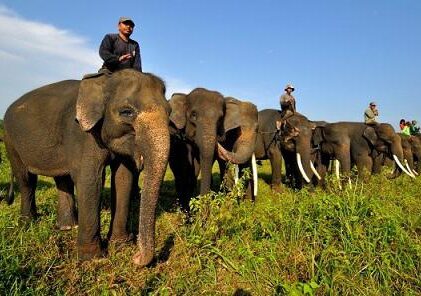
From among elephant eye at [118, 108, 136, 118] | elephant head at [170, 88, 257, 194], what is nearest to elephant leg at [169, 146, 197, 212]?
elephant head at [170, 88, 257, 194]

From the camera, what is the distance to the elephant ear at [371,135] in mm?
14477

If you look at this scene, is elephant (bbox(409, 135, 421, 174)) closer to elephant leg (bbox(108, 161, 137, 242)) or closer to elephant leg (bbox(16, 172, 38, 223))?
elephant leg (bbox(108, 161, 137, 242))

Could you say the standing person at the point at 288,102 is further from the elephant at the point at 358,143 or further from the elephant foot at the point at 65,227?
the elephant foot at the point at 65,227

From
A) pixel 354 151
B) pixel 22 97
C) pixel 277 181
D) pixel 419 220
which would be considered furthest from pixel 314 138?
pixel 22 97

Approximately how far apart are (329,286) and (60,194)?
13.4 feet

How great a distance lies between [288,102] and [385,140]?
13.7 feet

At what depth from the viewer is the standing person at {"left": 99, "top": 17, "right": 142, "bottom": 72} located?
5532 mm

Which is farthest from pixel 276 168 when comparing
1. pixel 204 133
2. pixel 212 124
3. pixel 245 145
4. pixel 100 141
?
pixel 100 141

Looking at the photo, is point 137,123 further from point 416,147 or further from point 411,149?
point 416,147

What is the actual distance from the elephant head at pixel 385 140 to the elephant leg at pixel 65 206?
1130 centimetres

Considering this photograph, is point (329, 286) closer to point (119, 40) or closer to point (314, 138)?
point (119, 40)

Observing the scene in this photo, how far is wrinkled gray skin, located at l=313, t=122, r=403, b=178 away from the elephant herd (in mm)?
5928

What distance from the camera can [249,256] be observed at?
4.19 metres

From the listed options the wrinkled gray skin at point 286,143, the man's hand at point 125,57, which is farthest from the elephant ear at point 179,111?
the wrinkled gray skin at point 286,143
